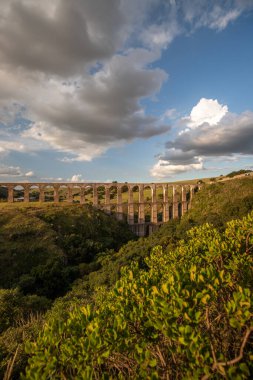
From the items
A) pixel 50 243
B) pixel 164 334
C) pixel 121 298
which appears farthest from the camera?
pixel 50 243

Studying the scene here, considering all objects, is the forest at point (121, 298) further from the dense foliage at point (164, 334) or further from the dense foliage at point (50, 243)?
the dense foliage at point (50, 243)

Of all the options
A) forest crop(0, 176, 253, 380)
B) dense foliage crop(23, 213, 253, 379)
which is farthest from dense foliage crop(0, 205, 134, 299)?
dense foliage crop(23, 213, 253, 379)

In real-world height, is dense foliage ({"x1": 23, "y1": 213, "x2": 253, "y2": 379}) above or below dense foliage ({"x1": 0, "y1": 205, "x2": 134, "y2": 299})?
above

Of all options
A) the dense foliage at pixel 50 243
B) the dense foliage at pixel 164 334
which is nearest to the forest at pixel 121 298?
the dense foliage at pixel 164 334

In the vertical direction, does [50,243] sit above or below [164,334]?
below

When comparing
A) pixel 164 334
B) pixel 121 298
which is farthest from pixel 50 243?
pixel 164 334

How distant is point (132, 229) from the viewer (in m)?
70.9

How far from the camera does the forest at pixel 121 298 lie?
4969 mm

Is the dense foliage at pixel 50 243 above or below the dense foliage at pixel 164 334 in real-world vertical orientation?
below

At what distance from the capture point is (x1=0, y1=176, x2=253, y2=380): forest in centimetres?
497

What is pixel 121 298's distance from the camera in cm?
675

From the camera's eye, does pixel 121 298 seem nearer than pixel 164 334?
No

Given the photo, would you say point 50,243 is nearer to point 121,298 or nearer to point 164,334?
point 121,298

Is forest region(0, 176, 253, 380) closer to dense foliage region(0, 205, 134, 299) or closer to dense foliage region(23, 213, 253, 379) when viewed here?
dense foliage region(23, 213, 253, 379)
